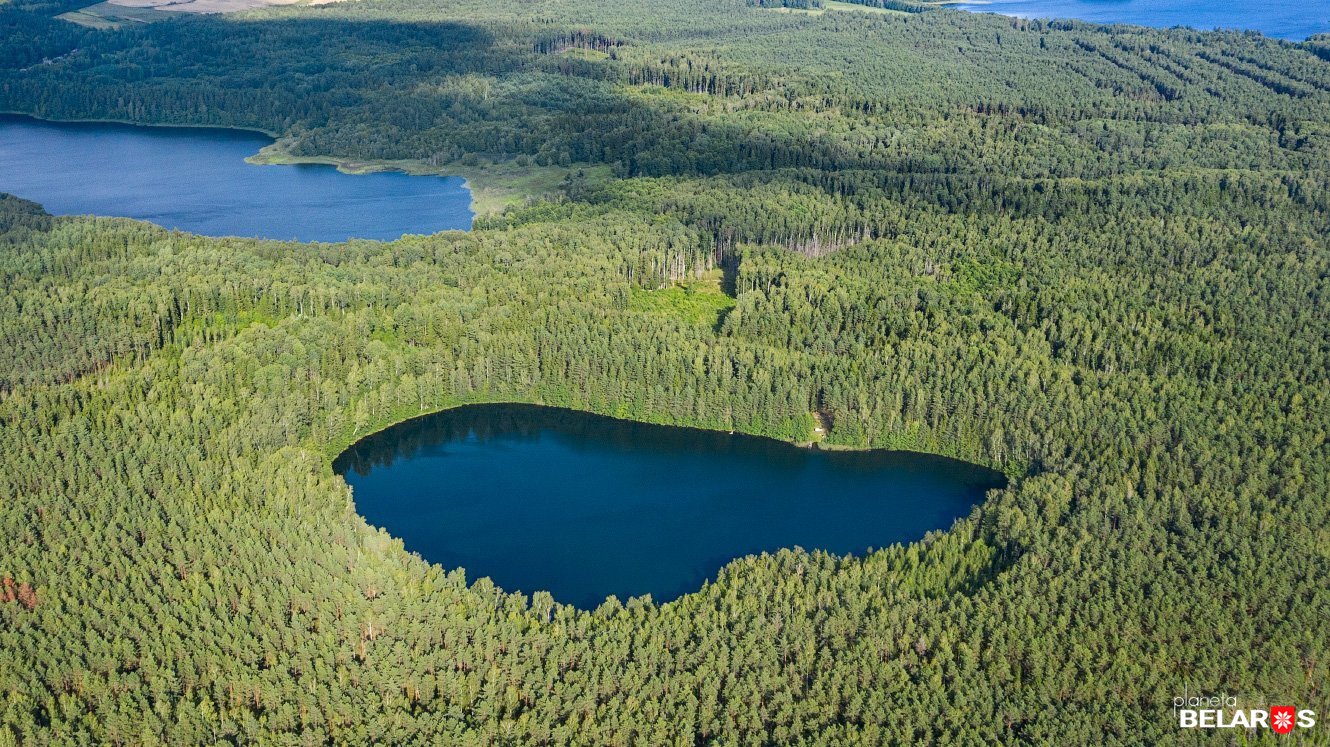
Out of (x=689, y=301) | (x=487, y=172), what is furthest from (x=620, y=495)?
(x=487, y=172)

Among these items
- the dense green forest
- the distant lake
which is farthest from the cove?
the distant lake

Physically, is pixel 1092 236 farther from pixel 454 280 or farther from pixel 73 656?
pixel 73 656

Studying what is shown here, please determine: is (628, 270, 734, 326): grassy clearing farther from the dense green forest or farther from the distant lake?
the distant lake

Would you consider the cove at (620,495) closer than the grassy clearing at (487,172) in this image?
Yes

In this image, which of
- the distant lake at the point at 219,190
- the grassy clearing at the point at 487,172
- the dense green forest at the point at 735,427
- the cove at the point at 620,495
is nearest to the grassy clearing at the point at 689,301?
the dense green forest at the point at 735,427

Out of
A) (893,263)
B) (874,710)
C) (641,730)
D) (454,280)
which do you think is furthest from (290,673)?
(893,263)

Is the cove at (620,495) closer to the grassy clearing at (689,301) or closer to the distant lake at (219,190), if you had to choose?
the grassy clearing at (689,301)
